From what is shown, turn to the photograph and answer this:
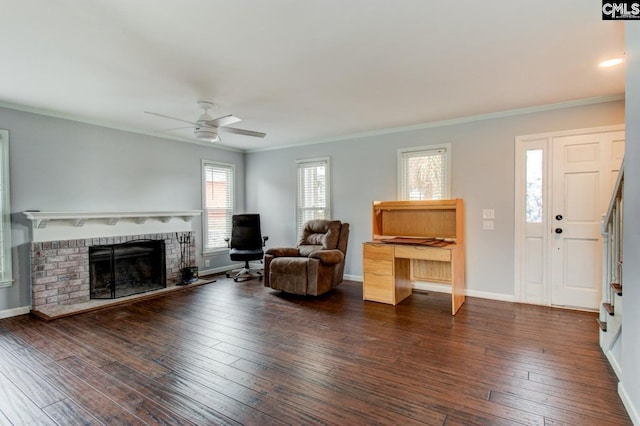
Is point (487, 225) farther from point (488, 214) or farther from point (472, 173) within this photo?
point (472, 173)

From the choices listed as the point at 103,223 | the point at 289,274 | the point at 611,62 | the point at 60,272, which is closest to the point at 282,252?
the point at 289,274

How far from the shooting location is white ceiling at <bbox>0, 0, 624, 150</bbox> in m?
2.02

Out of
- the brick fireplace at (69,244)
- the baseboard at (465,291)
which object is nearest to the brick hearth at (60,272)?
the brick fireplace at (69,244)

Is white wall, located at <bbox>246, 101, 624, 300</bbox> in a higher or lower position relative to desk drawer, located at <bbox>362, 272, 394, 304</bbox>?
higher

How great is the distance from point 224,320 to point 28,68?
2.96 metres

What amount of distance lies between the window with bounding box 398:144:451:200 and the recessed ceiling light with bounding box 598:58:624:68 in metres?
1.91

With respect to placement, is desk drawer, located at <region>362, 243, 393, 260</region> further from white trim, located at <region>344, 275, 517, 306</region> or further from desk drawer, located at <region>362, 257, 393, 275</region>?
white trim, located at <region>344, 275, 517, 306</region>

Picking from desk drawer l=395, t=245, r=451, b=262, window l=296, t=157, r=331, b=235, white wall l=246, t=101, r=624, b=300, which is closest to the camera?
desk drawer l=395, t=245, r=451, b=262

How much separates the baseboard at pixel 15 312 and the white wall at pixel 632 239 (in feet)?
18.5

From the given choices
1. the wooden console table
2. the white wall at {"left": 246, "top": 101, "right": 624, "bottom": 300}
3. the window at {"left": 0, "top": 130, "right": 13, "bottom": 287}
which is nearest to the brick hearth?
the window at {"left": 0, "top": 130, "right": 13, "bottom": 287}

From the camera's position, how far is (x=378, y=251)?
13.7 feet

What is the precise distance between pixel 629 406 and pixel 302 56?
10.5ft

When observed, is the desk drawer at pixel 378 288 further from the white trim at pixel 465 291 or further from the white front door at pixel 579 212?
the white front door at pixel 579 212

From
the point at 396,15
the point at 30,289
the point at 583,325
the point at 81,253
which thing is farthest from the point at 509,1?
the point at 30,289
